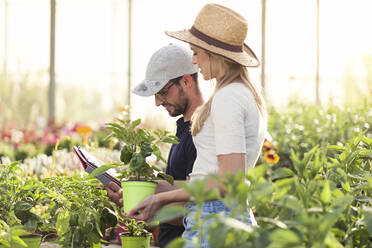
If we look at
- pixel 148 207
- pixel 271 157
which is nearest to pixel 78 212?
pixel 148 207

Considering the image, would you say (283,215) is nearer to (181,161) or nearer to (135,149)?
(135,149)

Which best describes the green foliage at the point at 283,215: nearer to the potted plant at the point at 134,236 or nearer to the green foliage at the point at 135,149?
the green foliage at the point at 135,149

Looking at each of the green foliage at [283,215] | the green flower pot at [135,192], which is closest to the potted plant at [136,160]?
the green flower pot at [135,192]

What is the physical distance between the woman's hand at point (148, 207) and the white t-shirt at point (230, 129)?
0.55ft

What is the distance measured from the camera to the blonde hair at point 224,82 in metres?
1.88

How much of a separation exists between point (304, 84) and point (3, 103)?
7.29 metres

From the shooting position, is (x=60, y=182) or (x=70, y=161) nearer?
(x=60, y=182)

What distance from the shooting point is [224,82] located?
1.89 meters

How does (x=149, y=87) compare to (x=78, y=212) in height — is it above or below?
above

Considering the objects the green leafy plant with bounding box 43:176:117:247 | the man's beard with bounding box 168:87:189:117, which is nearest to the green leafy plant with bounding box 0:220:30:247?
the green leafy plant with bounding box 43:176:117:247

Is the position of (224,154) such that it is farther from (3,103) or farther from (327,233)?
(3,103)

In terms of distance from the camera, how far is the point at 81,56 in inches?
461

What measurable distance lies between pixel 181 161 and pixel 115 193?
0.35 meters

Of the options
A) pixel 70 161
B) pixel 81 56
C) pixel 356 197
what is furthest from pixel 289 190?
pixel 81 56
